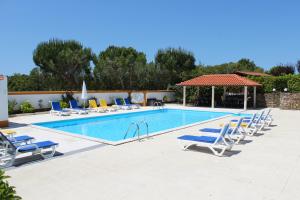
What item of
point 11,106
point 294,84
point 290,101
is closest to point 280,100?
point 290,101

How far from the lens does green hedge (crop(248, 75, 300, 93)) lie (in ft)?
78.7

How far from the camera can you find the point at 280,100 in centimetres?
2364

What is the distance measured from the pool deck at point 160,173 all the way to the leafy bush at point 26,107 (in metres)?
10.5

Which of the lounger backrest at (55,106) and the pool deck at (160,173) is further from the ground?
the lounger backrest at (55,106)

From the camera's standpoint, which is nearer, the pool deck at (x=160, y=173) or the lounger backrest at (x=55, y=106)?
the pool deck at (x=160, y=173)

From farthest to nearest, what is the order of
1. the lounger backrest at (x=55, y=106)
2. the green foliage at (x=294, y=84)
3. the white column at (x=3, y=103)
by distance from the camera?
the green foliage at (x=294, y=84) → the lounger backrest at (x=55, y=106) → the white column at (x=3, y=103)

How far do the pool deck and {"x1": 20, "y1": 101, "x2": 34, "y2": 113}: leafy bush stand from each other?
1046 centimetres

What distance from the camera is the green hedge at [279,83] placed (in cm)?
2398

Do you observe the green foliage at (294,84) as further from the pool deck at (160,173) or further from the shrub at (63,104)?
the shrub at (63,104)

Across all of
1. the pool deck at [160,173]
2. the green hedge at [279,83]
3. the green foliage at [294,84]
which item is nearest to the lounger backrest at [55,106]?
the pool deck at [160,173]

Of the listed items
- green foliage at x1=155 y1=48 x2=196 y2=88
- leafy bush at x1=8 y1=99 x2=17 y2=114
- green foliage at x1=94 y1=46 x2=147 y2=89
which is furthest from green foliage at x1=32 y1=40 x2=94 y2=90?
leafy bush at x1=8 y1=99 x2=17 y2=114

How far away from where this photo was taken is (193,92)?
27.1 meters

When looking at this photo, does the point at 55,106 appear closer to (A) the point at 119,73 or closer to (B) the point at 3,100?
(B) the point at 3,100

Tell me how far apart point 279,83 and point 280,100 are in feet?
7.25
